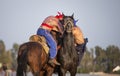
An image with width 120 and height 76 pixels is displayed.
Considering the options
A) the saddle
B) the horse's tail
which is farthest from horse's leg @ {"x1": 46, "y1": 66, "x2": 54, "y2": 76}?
the horse's tail

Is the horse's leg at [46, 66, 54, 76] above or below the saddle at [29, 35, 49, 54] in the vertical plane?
below

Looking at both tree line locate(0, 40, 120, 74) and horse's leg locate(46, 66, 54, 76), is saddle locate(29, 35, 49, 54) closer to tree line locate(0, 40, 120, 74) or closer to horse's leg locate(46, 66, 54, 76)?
horse's leg locate(46, 66, 54, 76)

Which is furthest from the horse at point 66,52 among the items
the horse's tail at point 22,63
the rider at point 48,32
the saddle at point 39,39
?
the horse's tail at point 22,63

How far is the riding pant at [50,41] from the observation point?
1591cm

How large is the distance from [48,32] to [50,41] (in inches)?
19.5

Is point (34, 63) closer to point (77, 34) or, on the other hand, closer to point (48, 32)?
point (48, 32)

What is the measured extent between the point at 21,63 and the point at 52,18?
3175mm

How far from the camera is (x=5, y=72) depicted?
1986 centimetres

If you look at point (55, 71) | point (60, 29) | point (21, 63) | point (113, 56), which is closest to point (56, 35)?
point (60, 29)

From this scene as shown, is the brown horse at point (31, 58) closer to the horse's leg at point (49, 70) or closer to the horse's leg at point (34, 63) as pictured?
the horse's leg at point (34, 63)

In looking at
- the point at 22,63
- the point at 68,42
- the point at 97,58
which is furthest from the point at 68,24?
the point at 97,58

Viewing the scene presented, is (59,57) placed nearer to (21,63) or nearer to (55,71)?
(55,71)

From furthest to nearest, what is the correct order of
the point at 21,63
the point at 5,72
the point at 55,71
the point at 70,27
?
the point at 5,72, the point at 55,71, the point at 70,27, the point at 21,63

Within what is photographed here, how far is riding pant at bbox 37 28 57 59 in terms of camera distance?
15.9 m
